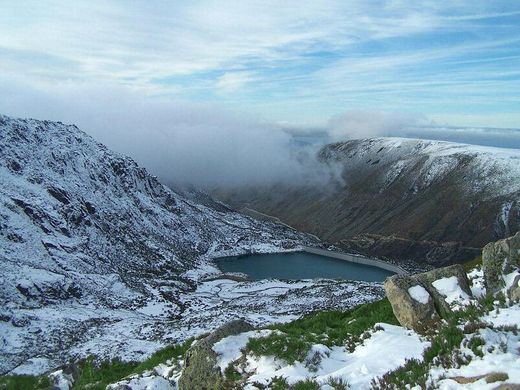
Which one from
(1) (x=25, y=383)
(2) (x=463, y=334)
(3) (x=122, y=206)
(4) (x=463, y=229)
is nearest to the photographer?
(2) (x=463, y=334)

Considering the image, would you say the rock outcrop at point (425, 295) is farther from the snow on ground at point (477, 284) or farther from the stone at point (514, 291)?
the stone at point (514, 291)

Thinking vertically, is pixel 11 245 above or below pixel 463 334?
below

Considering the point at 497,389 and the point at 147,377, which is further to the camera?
the point at 147,377

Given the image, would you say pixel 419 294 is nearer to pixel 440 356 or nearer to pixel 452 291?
pixel 452 291

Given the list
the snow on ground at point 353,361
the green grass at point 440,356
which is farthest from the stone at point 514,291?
the snow on ground at point 353,361

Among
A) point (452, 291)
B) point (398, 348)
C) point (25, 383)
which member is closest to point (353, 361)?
point (398, 348)

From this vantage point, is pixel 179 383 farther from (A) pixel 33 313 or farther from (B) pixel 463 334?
(A) pixel 33 313

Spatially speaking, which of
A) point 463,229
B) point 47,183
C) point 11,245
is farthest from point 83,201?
point 463,229
